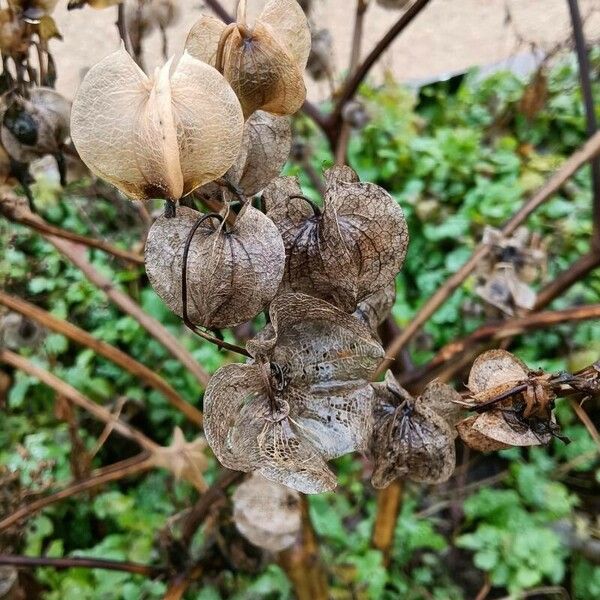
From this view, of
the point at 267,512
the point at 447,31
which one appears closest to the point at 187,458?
the point at 267,512

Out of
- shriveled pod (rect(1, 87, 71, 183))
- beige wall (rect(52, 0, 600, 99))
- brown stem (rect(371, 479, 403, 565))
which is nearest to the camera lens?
shriveled pod (rect(1, 87, 71, 183))

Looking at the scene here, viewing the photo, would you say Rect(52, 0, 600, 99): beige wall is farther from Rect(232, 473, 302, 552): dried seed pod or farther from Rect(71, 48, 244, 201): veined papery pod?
Rect(71, 48, 244, 201): veined papery pod

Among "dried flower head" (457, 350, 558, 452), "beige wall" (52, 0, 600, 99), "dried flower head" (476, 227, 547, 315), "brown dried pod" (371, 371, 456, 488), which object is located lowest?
"beige wall" (52, 0, 600, 99)

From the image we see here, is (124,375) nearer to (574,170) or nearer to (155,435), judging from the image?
(155,435)

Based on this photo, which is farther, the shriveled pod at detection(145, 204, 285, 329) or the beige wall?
the beige wall

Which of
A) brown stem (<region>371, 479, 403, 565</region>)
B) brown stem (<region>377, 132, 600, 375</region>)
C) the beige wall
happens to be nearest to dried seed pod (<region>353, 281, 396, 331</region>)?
brown stem (<region>377, 132, 600, 375</region>)

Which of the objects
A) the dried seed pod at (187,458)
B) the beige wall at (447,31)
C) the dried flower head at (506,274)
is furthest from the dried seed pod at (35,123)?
the beige wall at (447,31)
